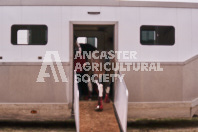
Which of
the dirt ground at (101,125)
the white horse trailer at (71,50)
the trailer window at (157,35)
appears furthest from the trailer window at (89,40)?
the dirt ground at (101,125)

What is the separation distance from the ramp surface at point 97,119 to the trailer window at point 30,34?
2029mm

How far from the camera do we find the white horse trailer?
6.62 m

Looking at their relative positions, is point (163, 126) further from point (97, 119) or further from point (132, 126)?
point (97, 119)

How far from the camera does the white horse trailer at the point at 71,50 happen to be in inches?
261

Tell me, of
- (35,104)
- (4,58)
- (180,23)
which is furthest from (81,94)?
(180,23)

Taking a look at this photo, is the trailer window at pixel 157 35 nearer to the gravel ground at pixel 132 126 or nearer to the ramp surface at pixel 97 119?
the ramp surface at pixel 97 119

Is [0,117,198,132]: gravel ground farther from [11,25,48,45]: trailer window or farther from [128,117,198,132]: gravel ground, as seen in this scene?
[11,25,48,45]: trailer window

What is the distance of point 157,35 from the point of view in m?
6.95

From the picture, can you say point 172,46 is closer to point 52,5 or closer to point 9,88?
point 52,5

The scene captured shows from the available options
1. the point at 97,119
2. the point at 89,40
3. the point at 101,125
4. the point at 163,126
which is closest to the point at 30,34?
the point at 97,119

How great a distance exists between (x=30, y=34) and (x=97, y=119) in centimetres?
275

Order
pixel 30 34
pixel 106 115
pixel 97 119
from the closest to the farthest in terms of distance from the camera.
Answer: pixel 97 119 < pixel 106 115 < pixel 30 34

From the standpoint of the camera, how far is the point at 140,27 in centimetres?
688

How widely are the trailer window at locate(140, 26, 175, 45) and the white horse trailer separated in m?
0.03
